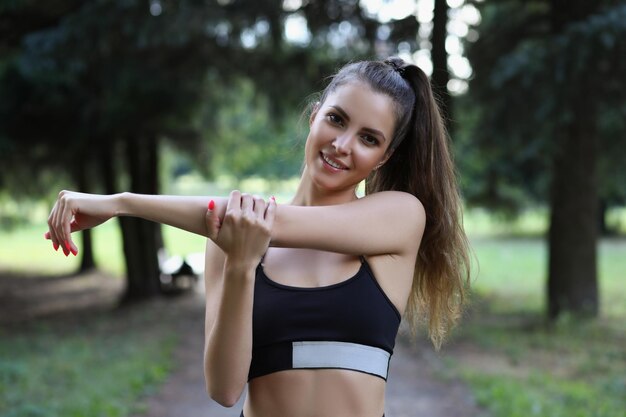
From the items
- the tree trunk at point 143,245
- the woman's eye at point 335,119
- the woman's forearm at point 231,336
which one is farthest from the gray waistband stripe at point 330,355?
the tree trunk at point 143,245

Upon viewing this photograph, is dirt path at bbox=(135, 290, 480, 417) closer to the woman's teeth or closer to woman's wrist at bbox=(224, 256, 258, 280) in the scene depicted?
the woman's teeth

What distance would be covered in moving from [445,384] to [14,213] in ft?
51.0

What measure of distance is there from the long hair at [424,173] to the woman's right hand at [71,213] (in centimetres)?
67

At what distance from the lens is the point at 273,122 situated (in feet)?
38.4

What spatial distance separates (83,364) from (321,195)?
6971 mm

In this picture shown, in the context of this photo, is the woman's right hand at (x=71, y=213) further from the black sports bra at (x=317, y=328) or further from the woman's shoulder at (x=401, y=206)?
the woman's shoulder at (x=401, y=206)

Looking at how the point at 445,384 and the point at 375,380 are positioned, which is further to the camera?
the point at 445,384

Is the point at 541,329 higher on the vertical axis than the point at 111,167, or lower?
lower

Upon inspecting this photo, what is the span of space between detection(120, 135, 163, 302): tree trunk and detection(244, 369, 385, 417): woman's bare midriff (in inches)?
486

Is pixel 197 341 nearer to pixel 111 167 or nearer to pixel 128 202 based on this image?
pixel 111 167

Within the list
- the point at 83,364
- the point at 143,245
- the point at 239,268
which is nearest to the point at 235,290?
the point at 239,268

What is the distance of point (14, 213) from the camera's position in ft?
63.7

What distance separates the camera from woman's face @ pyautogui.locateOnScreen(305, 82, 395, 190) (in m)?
1.79

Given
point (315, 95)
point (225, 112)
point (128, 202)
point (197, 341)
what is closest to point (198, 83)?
point (225, 112)
